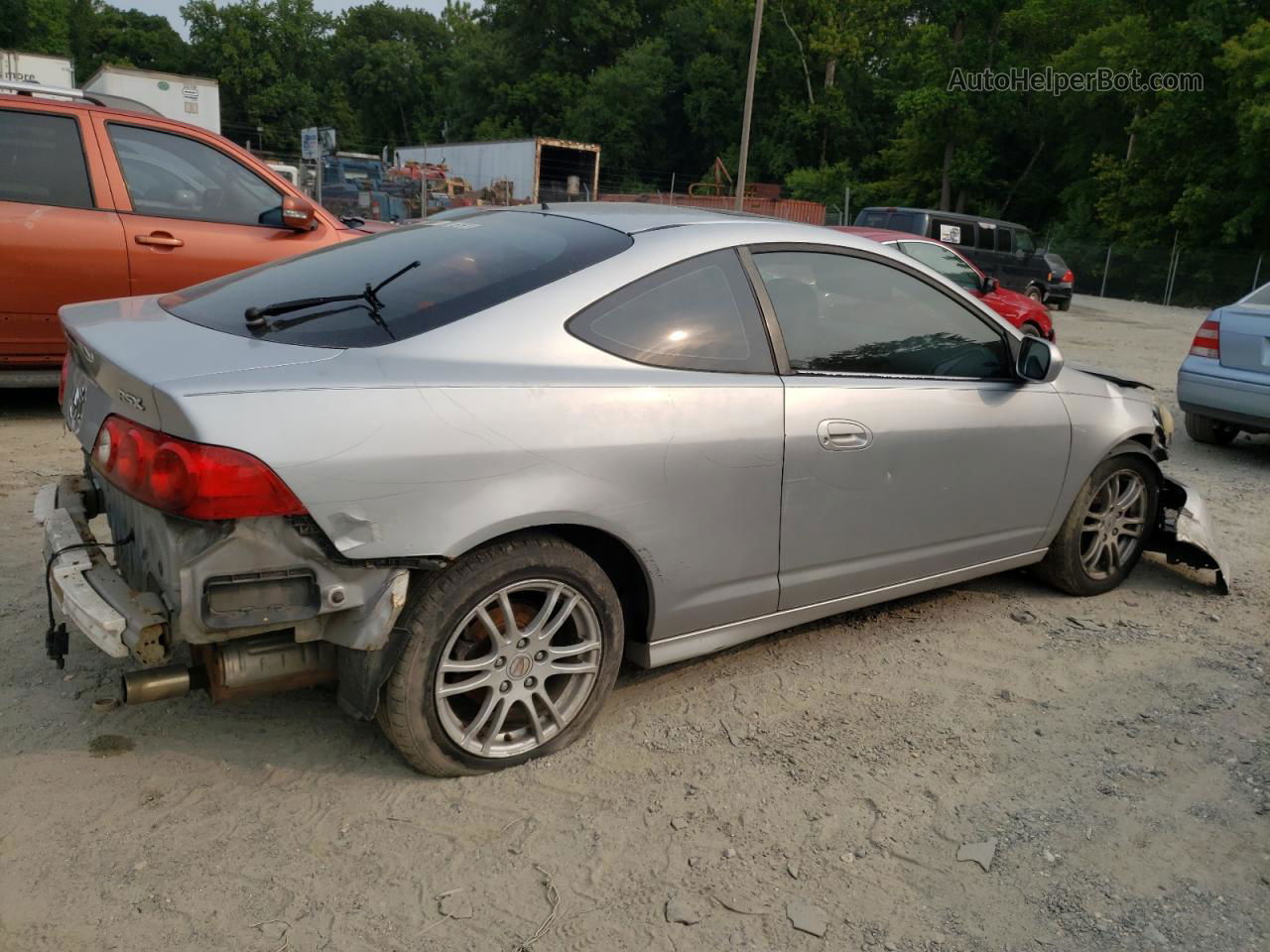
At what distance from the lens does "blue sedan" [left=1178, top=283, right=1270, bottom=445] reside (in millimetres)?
7383

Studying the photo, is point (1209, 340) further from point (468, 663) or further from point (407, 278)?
point (468, 663)

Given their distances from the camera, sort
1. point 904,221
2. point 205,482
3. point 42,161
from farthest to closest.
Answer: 1. point 904,221
2. point 42,161
3. point 205,482

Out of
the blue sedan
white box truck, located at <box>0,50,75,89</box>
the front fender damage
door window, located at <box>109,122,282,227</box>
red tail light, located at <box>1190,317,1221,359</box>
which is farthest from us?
white box truck, located at <box>0,50,75,89</box>

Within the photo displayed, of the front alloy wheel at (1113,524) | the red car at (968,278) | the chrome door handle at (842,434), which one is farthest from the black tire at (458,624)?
the red car at (968,278)

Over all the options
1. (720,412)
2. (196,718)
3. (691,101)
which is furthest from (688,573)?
(691,101)

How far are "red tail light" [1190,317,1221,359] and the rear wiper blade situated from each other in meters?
6.87

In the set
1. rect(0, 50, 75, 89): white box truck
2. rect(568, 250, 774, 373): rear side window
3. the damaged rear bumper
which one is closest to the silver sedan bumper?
the damaged rear bumper

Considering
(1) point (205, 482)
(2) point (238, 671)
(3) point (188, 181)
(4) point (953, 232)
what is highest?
(3) point (188, 181)

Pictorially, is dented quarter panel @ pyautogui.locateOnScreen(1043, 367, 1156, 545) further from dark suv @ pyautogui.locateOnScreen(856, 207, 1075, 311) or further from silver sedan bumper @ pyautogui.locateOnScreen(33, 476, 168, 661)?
dark suv @ pyautogui.locateOnScreen(856, 207, 1075, 311)

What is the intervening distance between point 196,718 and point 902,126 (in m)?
46.0

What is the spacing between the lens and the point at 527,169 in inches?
1262

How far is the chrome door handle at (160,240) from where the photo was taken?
605 centimetres

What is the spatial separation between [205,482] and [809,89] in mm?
56745

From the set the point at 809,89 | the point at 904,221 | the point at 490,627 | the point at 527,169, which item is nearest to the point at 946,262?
the point at 904,221
